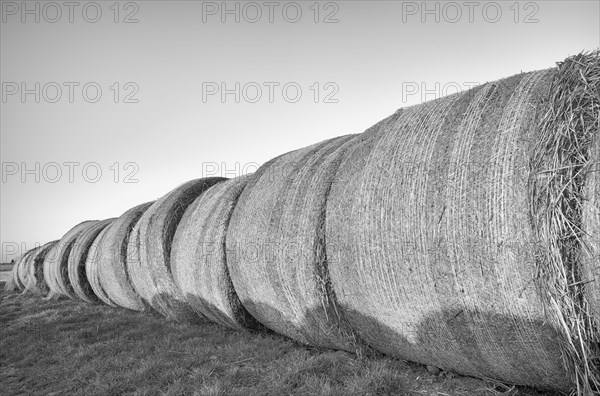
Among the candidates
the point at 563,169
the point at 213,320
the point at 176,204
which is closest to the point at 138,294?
the point at 176,204

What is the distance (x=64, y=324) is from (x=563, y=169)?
9.65 metres

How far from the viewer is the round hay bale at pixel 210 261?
238 inches

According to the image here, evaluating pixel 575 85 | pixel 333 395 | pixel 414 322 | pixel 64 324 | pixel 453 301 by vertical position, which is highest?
pixel 575 85

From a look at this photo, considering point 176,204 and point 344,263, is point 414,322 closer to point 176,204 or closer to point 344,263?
point 344,263

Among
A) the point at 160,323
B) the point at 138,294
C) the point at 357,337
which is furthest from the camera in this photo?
the point at 138,294

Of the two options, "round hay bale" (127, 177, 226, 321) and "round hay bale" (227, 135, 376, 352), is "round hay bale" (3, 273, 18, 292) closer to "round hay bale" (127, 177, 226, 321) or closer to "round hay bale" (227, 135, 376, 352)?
"round hay bale" (127, 177, 226, 321)

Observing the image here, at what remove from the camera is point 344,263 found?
13.4 feet

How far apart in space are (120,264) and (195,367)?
569 cm

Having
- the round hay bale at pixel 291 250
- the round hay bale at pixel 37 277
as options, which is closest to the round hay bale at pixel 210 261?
the round hay bale at pixel 291 250

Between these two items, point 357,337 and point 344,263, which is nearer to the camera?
point 344,263

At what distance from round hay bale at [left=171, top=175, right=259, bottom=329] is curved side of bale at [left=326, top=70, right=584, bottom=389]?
2426 mm

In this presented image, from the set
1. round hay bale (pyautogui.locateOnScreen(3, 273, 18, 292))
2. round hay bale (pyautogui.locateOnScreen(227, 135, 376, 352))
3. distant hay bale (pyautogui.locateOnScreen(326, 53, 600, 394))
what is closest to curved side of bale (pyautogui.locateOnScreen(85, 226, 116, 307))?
round hay bale (pyautogui.locateOnScreen(227, 135, 376, 352))

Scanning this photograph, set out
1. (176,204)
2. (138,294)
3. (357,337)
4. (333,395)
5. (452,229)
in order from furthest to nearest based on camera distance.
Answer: (138,294)
(176,204)
(357,337)
(333,395)
(452,229)

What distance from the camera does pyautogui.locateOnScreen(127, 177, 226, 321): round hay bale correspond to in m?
7.71
